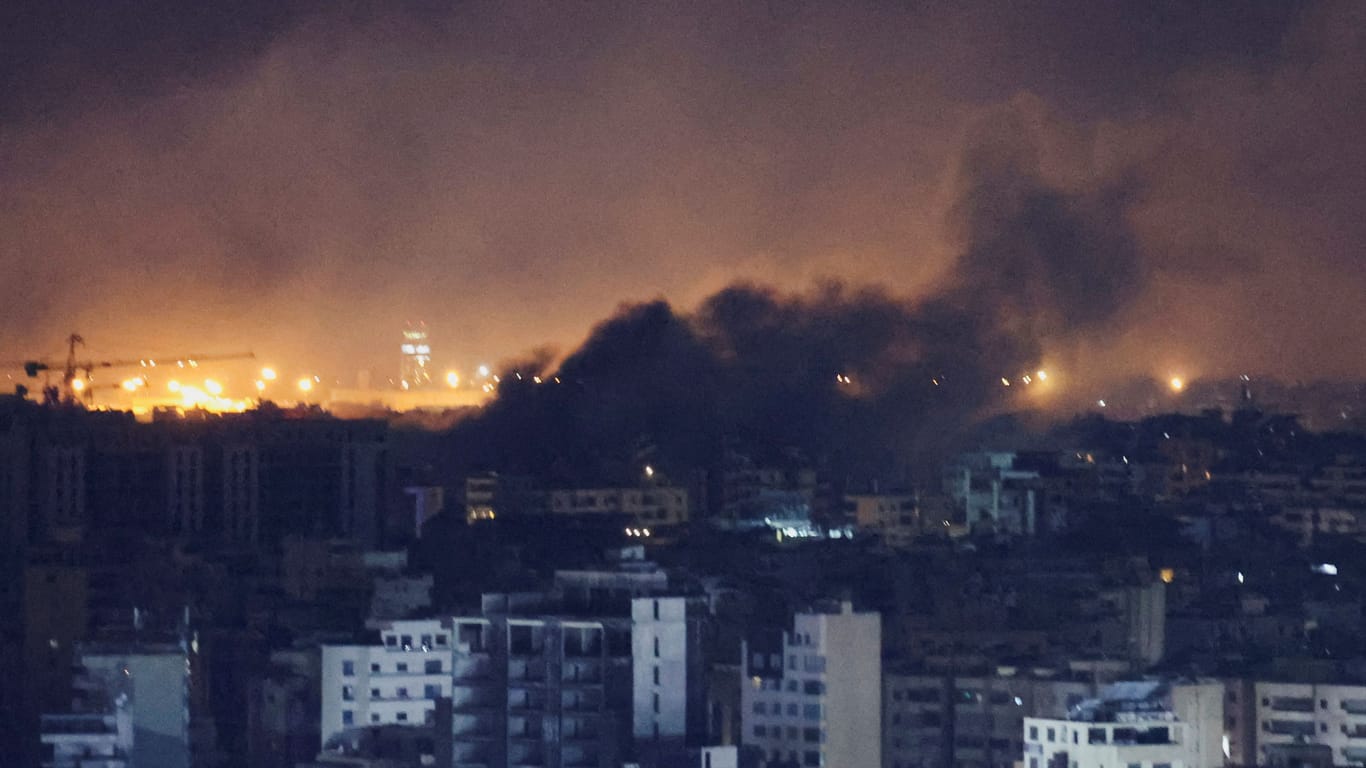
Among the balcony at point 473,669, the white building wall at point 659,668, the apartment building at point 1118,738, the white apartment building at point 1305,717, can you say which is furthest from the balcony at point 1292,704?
the balcony at point 473,669

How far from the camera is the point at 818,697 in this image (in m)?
15.9

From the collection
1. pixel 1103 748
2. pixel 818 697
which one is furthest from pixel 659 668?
pixel 1103 748

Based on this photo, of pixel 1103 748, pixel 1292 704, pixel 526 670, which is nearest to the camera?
pixel 1103 748

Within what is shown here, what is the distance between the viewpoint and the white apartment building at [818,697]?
51.9 feet

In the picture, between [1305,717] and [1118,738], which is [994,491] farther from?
[1118,738]

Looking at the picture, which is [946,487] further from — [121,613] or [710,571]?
[121,613]

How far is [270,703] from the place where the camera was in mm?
18828

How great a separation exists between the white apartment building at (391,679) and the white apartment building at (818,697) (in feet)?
6.31

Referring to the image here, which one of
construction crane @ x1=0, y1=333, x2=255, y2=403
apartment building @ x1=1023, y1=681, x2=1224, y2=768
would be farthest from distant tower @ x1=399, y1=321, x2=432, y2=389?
apartment building @ x1=1023, y1=681, x2=1224, y2=768

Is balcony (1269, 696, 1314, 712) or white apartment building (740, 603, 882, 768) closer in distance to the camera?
white apartment building (740, 603, 882, 768)

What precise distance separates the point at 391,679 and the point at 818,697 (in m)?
2.66

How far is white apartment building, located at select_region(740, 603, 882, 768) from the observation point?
15.8 m

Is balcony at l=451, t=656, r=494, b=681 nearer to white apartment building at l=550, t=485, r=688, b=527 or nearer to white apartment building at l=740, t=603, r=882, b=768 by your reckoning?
white apartment building at l=740, t=603, r=882, b=768

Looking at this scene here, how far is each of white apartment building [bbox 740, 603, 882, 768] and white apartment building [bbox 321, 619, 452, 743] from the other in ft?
6.31
